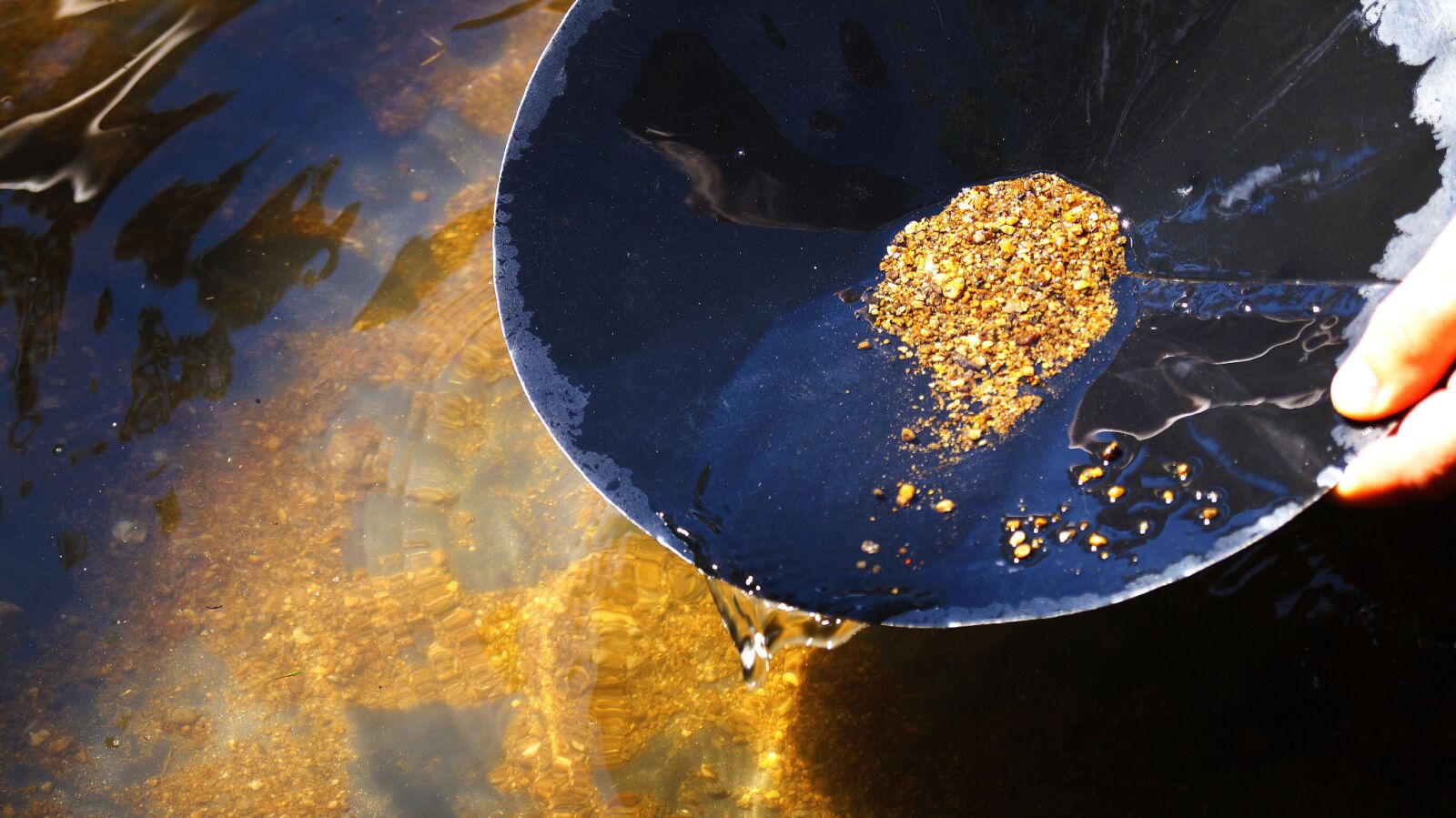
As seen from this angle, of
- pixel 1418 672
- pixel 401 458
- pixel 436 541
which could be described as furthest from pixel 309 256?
pixel 1418 672

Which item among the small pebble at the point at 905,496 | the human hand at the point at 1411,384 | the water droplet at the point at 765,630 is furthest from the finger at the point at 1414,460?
the water droplet at the point at 765,630

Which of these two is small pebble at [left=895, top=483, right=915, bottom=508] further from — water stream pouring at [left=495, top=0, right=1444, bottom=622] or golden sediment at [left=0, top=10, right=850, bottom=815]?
golden sediment at [left=0, top=10, right=850, bottom=815]

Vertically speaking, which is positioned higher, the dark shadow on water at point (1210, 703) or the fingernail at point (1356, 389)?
the fingernail at point (1356, 389)

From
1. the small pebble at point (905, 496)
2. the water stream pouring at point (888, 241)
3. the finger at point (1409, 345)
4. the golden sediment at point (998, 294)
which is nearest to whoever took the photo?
the finger at point (1409, 345)

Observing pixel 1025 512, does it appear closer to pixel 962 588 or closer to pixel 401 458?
pixel 962 588

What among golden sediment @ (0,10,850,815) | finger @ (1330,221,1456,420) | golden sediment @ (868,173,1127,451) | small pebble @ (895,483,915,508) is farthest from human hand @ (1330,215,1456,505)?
golden sediment @ (0,10,850,815)

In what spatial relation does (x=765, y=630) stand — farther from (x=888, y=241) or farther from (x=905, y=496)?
(x=888, y=241)

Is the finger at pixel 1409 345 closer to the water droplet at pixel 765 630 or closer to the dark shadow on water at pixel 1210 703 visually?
the dark shadow on water at pixel 1210 703
